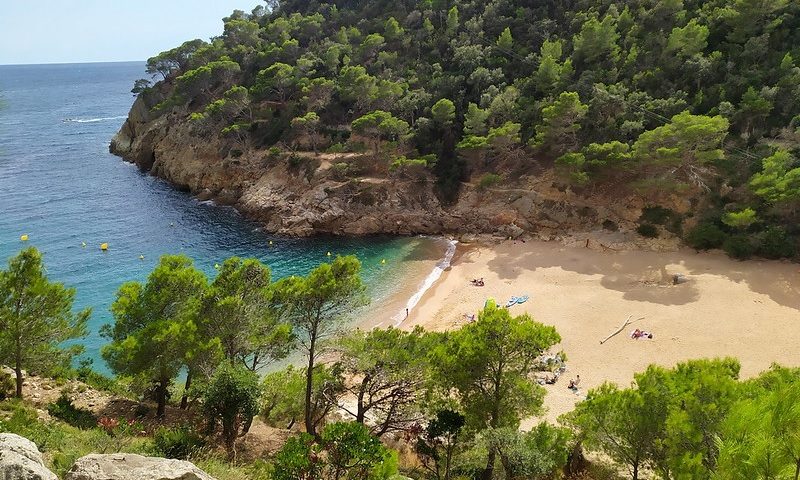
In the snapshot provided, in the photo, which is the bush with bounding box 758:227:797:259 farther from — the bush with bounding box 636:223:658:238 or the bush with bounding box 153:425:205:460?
the bush with bounding box 153:425:205:460

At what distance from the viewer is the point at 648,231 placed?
33.7 m

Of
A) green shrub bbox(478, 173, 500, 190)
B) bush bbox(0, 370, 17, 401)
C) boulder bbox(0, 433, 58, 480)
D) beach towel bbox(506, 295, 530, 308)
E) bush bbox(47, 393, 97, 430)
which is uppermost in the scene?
boulder bbox(0, 433, 58, 480)

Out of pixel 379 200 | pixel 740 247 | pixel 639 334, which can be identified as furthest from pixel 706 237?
pixel 379 200

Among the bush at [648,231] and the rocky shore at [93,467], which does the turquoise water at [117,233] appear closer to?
the bush at [648,231]

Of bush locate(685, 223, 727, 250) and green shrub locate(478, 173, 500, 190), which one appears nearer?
bush locate(685, 223, 727, 250)

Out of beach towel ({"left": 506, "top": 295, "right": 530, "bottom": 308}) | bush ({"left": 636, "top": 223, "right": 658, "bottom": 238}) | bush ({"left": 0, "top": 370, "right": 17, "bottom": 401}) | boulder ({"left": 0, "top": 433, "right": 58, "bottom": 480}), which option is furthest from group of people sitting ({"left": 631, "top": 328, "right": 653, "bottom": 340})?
bush ({"left": 0, "top": 370, "right": 17, "bottom": 401})

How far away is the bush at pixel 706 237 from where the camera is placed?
3120cm

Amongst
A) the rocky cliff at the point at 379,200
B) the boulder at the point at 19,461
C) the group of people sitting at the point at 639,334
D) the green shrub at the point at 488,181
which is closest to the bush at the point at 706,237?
the rocky cliff at the point at 379,200

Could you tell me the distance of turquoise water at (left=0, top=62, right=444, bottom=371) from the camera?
1292 inches

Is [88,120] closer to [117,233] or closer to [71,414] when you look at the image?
[117,233]

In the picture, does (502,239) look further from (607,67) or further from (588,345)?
(607,67)

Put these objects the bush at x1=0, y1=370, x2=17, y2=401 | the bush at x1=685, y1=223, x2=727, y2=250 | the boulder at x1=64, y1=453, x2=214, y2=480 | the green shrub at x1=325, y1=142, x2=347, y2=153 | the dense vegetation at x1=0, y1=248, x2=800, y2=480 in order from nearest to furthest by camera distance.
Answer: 1. the boulder at x1=64, y1=453, x2=214, y2=480
2. the dense vegetation at x1=0, y1=248, x2=800, y2=480
3. the bush at x1=0, y1=370, x2=17, y2=401
4. the bush at x1=685, y1=223, x2=727, y2=250
5. the green shrub at x1=325, y1=142, x2=347, y2=153

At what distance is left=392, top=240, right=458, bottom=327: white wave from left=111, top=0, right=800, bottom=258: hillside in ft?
10.6

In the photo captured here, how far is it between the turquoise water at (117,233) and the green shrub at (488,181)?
21.1ft
